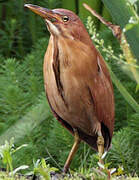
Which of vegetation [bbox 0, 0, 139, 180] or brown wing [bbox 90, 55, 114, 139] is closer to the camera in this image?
brown wing [bbox 90, 55, 114, 139]

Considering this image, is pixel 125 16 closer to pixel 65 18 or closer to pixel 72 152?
pixel 65 18

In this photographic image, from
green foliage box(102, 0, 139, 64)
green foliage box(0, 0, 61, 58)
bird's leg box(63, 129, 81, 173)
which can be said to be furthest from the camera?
green foliage box(0, 0, 61, 58)

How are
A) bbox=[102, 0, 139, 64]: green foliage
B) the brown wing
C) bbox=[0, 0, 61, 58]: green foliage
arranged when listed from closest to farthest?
bbox=[102, 0, 139, 64]: green foliage → the brown wing → bbox=[0, 0, 61, 58]: green foliage

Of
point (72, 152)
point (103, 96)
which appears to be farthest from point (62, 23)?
point (72, 152)

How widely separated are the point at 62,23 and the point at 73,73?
0.87ft

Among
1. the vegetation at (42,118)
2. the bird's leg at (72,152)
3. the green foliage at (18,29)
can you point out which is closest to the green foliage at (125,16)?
the vegetation at (42,118)

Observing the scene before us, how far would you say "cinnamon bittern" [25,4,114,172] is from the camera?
2.80 m

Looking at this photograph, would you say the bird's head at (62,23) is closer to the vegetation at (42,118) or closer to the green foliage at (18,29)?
the vegetation at (42,118)

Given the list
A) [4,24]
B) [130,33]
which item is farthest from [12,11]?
[130,33]

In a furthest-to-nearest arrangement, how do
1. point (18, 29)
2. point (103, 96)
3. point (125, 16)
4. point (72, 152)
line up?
point (18, 29) < point (72, 152) < point (103, 96) < point (125, 16)

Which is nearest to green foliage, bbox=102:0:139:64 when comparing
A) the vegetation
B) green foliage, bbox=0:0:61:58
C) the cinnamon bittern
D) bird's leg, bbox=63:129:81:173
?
the vegetation

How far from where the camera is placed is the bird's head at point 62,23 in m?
2.75

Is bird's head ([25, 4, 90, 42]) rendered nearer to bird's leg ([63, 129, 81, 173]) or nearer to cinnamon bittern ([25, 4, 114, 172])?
cinnamon bittern ([25, 4, 114, 172])

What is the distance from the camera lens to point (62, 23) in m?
2.79
